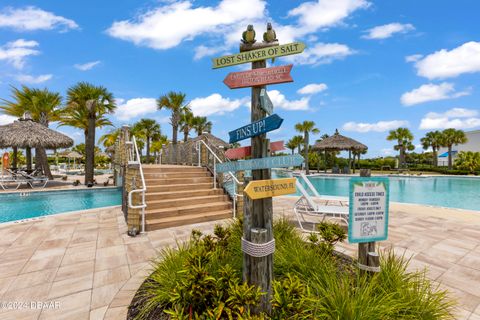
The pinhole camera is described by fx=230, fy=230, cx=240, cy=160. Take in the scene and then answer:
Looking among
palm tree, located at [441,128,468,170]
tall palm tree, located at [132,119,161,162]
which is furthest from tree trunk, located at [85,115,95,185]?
palm tree, located at [441,128,468,170]

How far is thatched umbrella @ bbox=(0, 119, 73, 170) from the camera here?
15289 millimetres

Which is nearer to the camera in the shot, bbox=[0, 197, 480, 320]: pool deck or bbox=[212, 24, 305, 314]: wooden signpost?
bbox=[212, 24, 305, 314]: wooden signpost

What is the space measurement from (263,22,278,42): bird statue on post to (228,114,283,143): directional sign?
0.91 metres

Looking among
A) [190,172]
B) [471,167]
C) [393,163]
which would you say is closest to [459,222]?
[190,172]

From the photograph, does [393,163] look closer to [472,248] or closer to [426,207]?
[426,207]

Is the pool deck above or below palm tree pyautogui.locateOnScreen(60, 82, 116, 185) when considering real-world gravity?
below

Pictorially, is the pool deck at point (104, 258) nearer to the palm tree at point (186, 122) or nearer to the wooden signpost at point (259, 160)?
the wooden signpost at point (259, 160)

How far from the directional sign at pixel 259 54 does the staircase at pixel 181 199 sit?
4659 millimetres

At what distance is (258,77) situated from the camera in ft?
8.11

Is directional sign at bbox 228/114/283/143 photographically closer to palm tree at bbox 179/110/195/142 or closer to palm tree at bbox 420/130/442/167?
palm tree at bbox 179/110/195/142

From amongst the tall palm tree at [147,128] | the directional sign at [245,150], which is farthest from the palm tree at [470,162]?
the tall palm tree at [147,128]

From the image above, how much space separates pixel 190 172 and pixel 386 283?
739 centimetres

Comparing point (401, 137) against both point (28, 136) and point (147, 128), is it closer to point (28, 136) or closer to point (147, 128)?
point (147, 128)

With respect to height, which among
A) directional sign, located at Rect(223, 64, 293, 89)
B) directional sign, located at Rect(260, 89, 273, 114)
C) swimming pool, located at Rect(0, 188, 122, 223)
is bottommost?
swimming pool, located at Rect(0, 188, 122, 223)
